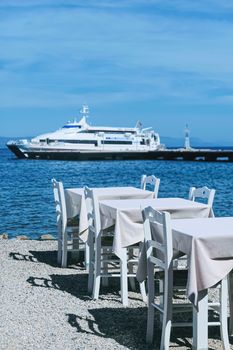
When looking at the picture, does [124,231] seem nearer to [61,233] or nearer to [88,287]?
[88,287]

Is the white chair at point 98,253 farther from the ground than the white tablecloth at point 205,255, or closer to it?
closer to it

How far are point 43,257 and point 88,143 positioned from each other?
72978mm

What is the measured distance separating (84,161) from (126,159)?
19.6 feet

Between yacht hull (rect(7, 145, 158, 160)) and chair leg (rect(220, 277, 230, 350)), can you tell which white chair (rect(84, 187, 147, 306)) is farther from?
yacht hull (rect(7, 145, 158, 160))

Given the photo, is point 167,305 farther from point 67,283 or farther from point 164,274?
point 67,283

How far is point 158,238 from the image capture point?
4730mm

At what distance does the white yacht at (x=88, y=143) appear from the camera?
80.1 m

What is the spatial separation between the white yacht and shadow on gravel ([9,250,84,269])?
7016 centimetres

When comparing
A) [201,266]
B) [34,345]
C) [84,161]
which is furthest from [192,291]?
[84,161]

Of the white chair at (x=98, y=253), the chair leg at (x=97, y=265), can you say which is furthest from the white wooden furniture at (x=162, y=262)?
the chair leg at (x=97, y=265)

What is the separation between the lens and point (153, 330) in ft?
16.2

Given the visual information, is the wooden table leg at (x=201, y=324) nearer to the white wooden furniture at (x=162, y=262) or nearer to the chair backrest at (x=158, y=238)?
the white wooden furniture at (x=162, y=262)

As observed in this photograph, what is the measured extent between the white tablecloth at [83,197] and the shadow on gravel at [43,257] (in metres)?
0.65

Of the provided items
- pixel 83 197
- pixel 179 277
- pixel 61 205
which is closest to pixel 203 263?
pixel 179 277
